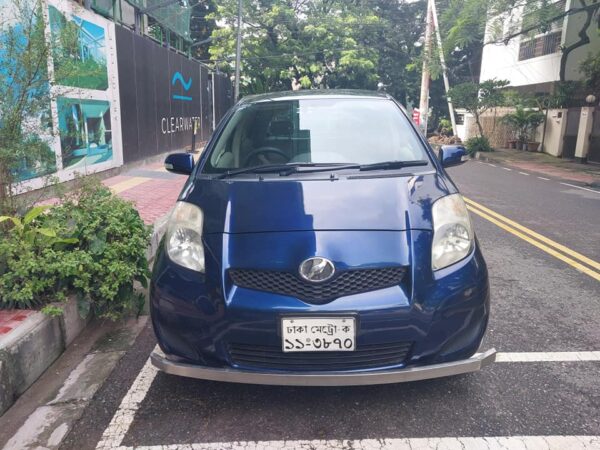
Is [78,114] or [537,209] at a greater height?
[78,114]

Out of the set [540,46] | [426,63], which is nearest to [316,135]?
[426,63]

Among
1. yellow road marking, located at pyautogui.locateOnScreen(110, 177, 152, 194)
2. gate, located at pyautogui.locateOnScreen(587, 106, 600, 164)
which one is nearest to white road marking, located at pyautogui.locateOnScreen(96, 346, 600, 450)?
yellow road marking, located at pyautogui.locateOnScreen(110, 177, 152, 194)

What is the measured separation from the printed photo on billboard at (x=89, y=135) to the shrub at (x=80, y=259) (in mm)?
4759

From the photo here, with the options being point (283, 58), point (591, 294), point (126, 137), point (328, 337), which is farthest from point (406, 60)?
point (328, 337)

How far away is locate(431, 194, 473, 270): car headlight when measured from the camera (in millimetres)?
2598

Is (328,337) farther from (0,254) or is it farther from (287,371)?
(0,254)

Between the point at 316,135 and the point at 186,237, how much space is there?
130 cm

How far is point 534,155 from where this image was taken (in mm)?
22531

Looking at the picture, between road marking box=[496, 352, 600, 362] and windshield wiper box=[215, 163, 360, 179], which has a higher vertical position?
windshield wiper box=[215, 163, 360, 179]

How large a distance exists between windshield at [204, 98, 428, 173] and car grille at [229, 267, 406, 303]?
1.02 meters

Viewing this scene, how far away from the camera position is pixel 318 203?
2730 millimetres

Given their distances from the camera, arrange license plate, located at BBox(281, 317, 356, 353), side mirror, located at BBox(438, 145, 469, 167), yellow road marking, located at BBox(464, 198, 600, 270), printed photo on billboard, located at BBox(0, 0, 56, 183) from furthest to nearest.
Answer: yellow road marking, located at BBox(464, 198, 600, 270) → side mirror, located at BBox(438, 145, 469, 167) → printed photo on billboard, located at BBox(0, 0, 56, 183) → license plate, located at BBox(281, 317, 356, 353)

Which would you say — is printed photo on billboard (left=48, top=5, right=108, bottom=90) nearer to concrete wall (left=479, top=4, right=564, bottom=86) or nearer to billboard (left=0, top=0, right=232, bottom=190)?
billboard (left=0, top=0, right=232, bottom=190)

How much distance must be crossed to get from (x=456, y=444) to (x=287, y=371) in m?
0.84
